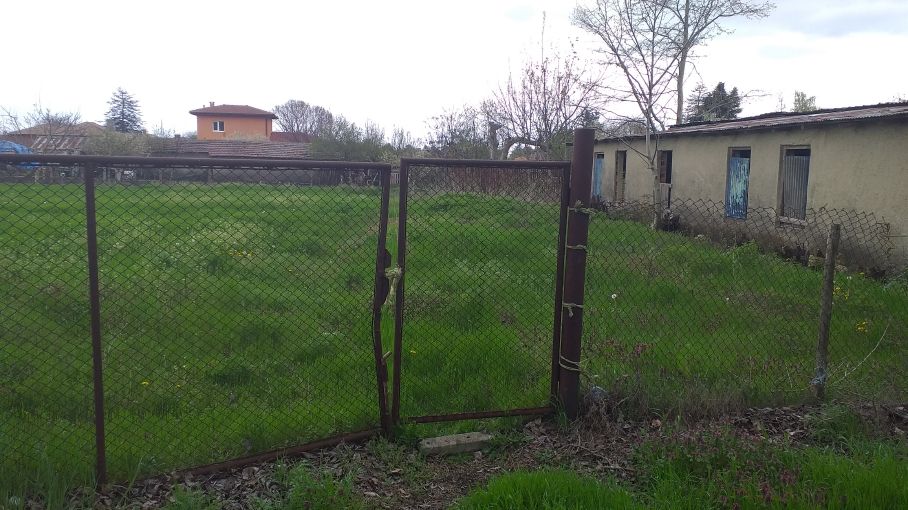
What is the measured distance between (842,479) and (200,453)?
3.35 meters

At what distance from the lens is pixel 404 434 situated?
3920mm

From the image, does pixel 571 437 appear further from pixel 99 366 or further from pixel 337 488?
pixel 99 366

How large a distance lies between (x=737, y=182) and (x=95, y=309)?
13.3m

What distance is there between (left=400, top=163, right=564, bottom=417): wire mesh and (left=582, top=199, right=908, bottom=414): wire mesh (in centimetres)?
50

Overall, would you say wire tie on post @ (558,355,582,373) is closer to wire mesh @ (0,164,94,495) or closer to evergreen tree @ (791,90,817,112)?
wire mesh @ (0,164,94,495)

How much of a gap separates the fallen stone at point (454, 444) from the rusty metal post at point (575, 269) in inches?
25.5

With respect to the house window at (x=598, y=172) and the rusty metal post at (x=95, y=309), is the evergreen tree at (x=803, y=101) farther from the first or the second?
Result: the rusty metal post at (x=95, y=309)

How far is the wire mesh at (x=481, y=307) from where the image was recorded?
4559 millimetres

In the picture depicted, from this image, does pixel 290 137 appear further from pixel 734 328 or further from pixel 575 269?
pixel 575 269

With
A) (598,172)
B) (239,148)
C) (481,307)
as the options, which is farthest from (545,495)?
(239,148)

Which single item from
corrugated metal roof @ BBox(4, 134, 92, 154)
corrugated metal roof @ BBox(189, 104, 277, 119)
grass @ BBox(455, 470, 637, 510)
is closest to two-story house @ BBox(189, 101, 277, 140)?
corrugated metal roof @ BBox(189, 104, 277, 119)

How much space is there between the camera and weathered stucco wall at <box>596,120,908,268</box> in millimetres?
9633

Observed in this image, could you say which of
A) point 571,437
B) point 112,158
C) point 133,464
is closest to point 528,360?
point 571,437

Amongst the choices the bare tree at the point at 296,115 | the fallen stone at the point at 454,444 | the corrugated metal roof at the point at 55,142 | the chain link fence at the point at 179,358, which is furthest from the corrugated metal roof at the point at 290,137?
the fallen stone at the point at 454,444
